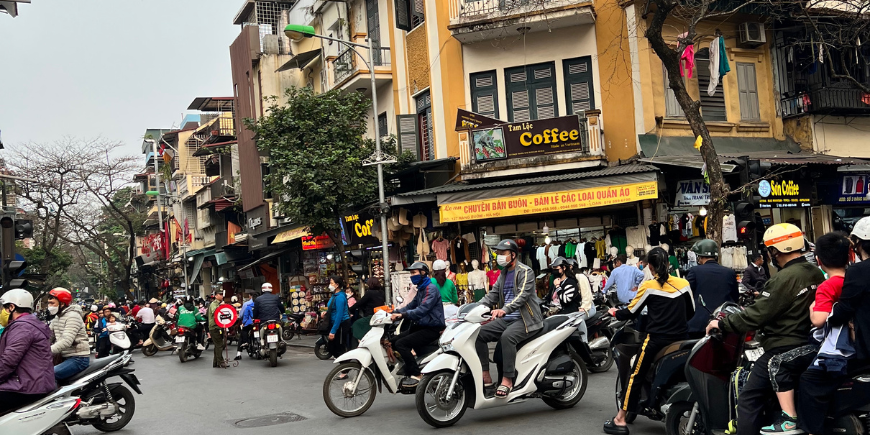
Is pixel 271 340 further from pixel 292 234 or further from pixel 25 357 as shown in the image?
pixel 292 234

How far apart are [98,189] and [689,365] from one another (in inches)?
1541

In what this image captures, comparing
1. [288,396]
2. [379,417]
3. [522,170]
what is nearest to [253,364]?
[288,396]

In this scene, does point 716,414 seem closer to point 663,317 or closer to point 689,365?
point 689,365

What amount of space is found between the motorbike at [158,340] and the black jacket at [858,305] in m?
20.8

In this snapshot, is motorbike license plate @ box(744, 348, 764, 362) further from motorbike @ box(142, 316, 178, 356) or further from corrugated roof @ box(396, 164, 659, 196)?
motorbike @ box(142, 316, 178, 356)

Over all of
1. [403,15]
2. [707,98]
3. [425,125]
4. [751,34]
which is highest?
[403,15]

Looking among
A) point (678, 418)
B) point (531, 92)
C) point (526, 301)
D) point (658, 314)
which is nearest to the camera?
point (678, 418)

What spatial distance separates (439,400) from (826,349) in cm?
428

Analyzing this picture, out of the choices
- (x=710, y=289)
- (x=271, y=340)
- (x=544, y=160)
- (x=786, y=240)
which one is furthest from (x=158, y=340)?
(x=786, y=240)

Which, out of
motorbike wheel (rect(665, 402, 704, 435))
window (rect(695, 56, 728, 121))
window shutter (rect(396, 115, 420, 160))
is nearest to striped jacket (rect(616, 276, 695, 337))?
motorbike wheel (rect(665, 402, 704, 435))

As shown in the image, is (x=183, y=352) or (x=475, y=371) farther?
(x=183, y=352)

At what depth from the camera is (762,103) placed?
2033cm

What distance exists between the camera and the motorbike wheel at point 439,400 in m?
8.14

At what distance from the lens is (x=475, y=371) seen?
826 centimetres
